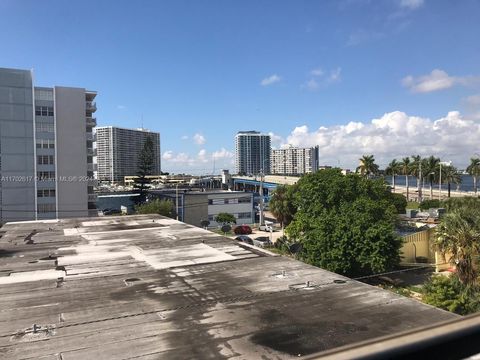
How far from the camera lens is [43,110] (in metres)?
61.3

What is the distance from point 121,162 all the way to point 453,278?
187748 millimetres

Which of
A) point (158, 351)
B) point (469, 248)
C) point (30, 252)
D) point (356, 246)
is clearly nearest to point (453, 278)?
point (469, 248)

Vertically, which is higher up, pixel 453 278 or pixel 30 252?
pixel 30 252

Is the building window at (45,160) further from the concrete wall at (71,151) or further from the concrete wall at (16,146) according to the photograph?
the concrete wall at (71,151)

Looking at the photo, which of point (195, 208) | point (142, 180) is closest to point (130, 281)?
point (195, 208)

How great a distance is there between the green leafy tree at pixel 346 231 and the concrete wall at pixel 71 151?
4268 cm

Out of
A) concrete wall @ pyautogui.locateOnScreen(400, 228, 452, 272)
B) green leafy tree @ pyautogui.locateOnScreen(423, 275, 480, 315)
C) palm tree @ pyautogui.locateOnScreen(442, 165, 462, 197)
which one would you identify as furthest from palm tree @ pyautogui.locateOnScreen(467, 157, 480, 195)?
green leafy tree @ pyautogui.locateOnScreen(423, 275, 480, 315)

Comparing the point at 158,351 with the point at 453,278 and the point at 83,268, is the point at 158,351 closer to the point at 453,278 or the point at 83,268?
the point at 83,268

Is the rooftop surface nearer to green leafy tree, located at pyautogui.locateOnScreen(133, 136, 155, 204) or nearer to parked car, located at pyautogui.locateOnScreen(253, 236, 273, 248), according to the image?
parked car, located at pyautogui.locateOnScreen(253, 236, 273, 248)

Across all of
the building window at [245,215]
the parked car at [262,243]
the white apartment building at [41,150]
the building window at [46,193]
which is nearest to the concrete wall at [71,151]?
the white apartment building at [41,150]

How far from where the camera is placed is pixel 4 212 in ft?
196

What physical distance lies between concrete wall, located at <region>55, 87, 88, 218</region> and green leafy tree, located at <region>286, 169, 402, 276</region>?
42675 millimetres

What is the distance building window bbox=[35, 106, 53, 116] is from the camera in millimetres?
60969

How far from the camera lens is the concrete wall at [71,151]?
62438mm
